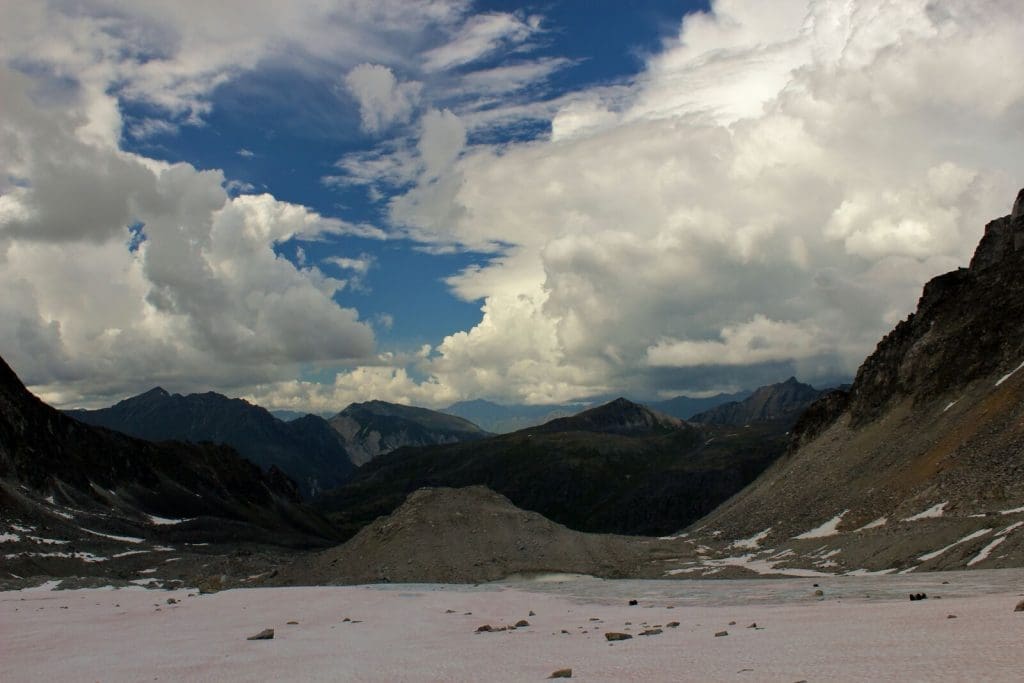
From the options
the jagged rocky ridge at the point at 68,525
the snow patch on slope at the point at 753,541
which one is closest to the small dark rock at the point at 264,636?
the snow patch on slope at the point at 753,541

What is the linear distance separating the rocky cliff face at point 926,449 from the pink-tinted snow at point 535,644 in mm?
34906

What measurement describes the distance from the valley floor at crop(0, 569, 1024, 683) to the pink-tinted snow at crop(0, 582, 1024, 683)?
0.08 metres

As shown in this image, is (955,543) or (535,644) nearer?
(535,644)

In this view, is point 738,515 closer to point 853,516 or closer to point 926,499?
point 853,516

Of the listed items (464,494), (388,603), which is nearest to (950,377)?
(464,494)

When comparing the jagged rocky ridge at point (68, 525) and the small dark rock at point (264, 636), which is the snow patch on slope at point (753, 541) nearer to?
the jagged rocky ridge at point (68, 525)

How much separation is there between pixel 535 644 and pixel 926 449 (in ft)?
298

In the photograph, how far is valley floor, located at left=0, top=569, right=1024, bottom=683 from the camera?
16.5m

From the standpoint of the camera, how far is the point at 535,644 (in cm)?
2584

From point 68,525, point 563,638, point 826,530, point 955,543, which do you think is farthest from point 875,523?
point 68,525

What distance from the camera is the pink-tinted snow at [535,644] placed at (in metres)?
16.0

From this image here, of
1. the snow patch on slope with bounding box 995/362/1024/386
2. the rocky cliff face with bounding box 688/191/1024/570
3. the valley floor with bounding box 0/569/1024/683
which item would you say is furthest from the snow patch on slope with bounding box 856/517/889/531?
the valley floor with bounding box 0/569/1024/683

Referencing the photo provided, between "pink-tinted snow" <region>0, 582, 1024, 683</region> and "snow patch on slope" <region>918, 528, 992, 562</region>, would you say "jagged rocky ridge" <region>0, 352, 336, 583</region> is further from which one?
"snow patch on slope" <region>918, 528, 992, 562</region>

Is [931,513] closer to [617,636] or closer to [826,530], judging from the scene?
[826,530]
